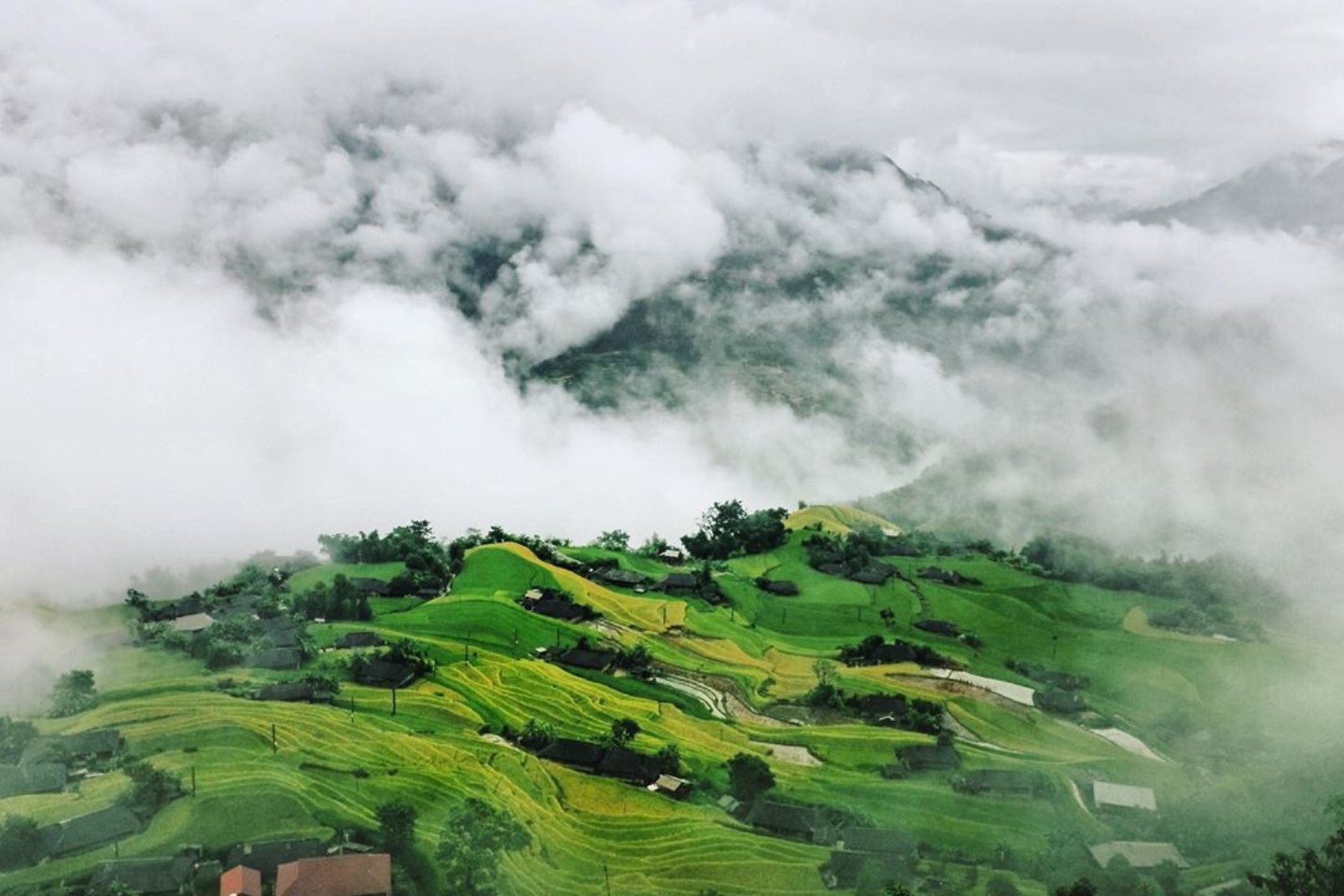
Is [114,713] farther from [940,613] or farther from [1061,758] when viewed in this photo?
[940,613]

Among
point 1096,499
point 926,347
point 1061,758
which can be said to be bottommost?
point 1061,758

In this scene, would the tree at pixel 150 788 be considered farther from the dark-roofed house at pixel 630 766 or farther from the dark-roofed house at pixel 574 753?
the dark-roofed house at pixel 630 766

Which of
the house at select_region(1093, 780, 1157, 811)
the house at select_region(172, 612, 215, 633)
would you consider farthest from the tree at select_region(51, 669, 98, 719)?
the house at select_region(1093, 780, 1157, 811)

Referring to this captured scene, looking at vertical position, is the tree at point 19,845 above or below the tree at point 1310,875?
below

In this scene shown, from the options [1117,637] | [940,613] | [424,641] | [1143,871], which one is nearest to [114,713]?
[424,641]

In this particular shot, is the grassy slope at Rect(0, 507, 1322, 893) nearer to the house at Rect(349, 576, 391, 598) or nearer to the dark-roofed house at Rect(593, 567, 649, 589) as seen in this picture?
the dark-roofed house at Rect(593, 567, 649, 589)

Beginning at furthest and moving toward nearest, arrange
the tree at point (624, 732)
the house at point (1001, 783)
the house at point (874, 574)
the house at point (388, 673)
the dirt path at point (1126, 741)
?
1. the house at point (874, 574)
2. the house at point (388, 673)
3. the dirt path at point (1126, 741)
4. the tree at point (624, 732)
5. the house at point (1001, 783)

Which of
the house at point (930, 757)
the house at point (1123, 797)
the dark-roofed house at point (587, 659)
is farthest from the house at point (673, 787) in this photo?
the house at point (1123, 797)
